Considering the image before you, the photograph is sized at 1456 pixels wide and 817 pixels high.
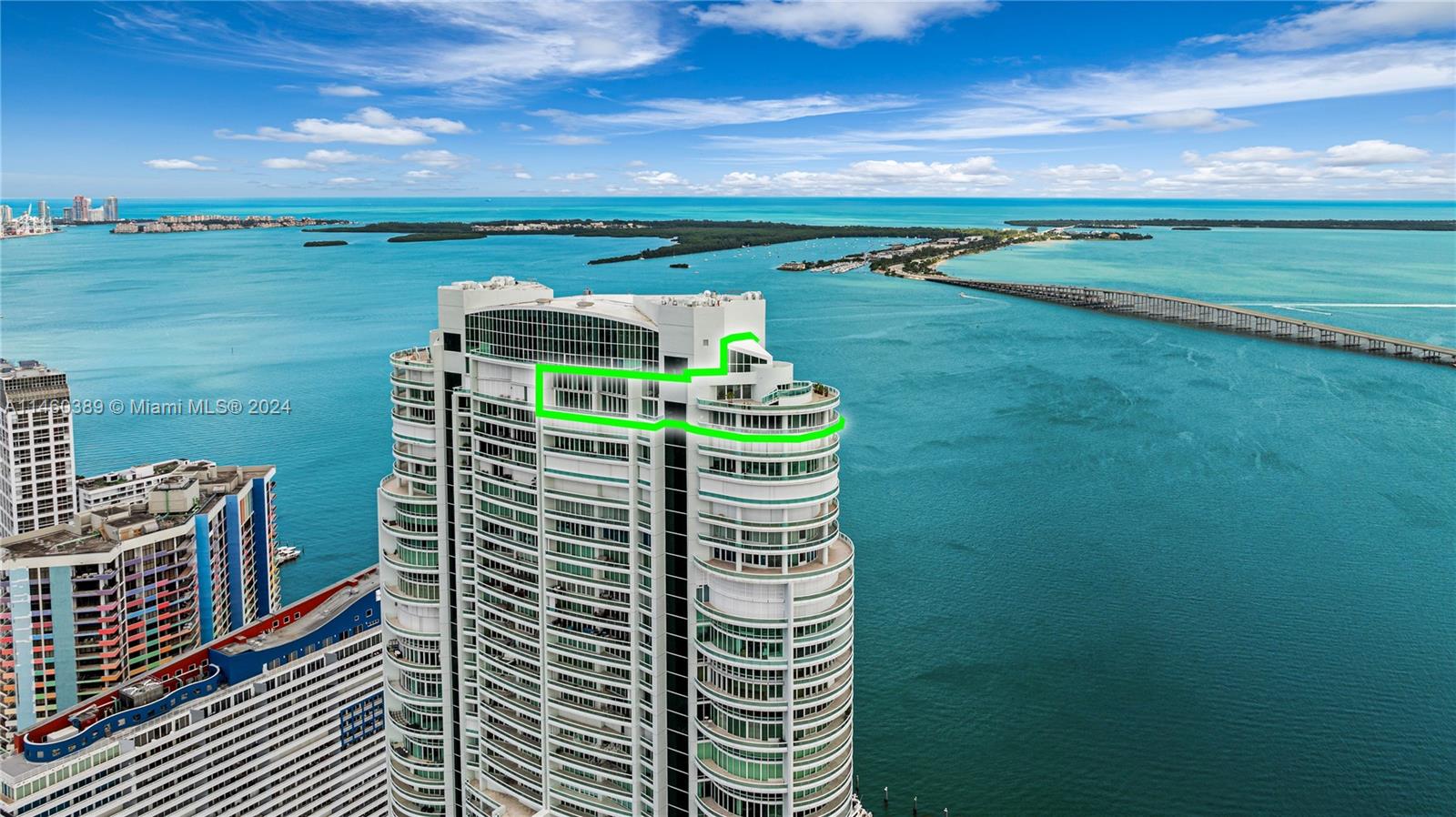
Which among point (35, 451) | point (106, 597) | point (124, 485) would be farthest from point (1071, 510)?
point (35, 451)

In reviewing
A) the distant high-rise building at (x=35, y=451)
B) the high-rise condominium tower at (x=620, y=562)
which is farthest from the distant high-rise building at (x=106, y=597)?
the high-rise condominium tower at (x=620, y=562)

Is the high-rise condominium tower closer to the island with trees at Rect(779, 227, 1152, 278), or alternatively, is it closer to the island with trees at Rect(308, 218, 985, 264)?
the island with trees at Rect(779, 227, 1152, 278)

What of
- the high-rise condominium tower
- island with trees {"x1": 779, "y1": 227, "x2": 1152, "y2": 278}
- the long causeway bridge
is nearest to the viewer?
the high-rise condominium tower

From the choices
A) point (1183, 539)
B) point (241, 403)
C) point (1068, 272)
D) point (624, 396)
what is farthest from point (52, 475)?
point (1068, 272)

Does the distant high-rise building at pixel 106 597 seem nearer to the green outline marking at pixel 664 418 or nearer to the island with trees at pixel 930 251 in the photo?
the green outline marking at pixel 664 418

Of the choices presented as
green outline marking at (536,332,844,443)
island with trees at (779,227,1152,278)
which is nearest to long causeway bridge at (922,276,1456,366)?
island with trees at (779,227,1152,278)

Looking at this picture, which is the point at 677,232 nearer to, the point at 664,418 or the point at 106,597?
the point at 106,597
